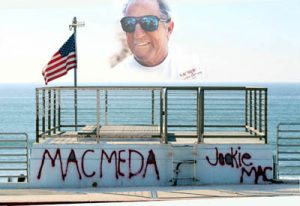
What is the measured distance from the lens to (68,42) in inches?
677

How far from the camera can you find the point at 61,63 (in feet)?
55.1

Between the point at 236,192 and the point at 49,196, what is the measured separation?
10.0ft

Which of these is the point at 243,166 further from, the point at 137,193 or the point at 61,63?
the point at 61,63

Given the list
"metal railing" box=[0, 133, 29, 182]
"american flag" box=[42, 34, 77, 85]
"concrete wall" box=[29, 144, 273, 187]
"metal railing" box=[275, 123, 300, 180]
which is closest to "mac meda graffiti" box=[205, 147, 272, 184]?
"concrete wall" box=[29, 144, 273, 187]

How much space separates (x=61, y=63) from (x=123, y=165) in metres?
4.52

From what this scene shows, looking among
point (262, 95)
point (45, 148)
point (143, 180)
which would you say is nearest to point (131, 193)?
point (143, 180)

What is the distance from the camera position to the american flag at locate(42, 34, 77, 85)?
1631 centimetres

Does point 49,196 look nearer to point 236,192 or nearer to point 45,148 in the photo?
point 45,148

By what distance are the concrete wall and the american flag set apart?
348cm

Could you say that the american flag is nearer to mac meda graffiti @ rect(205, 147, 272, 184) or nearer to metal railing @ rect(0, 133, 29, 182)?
metal railing @ rect(0, 133, 29, 182)

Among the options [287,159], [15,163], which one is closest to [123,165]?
[287,159]

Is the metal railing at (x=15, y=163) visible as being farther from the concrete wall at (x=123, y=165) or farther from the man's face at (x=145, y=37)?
the man's face at (x=145, y=37)

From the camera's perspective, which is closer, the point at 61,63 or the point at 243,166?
the point at 243,166

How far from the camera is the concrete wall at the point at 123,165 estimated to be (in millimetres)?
12992
